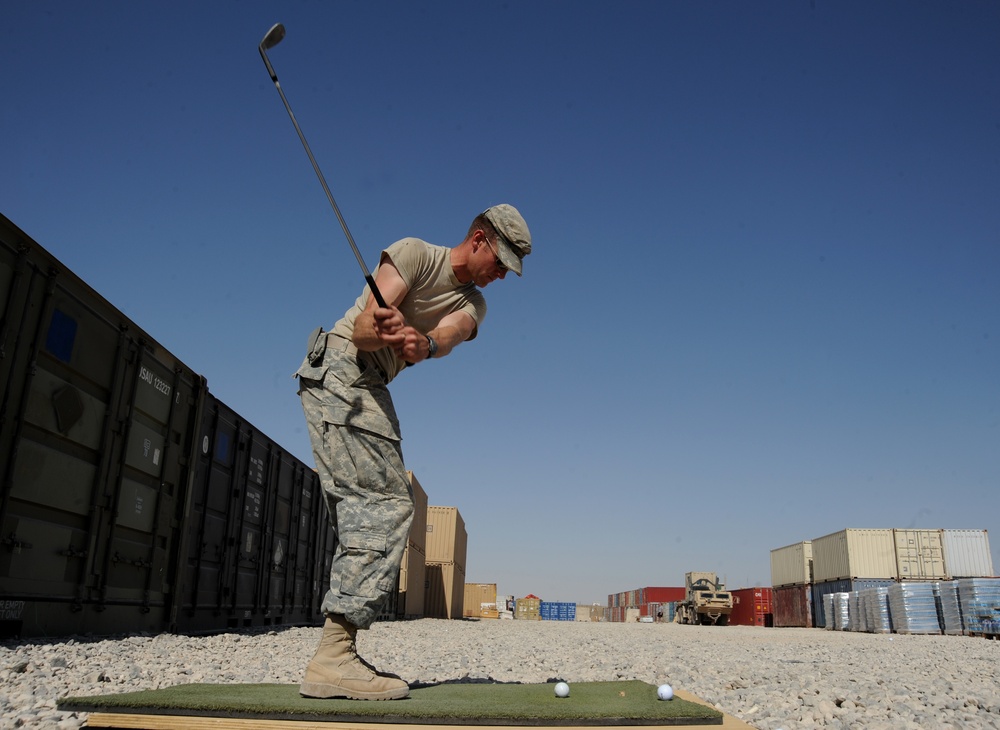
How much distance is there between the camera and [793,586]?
121 feet

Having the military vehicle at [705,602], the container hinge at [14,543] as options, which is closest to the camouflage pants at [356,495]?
the container hinge at [14,543]

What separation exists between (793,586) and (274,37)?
39.7 m

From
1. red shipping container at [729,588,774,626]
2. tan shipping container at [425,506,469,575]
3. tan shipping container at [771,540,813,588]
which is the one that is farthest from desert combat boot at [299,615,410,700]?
red shipping container at [729,588,774,626]

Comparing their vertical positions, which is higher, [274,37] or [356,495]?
[274,37]

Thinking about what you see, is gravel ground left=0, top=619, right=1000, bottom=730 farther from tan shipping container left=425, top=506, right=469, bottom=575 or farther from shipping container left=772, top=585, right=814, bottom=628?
shipping container left=772, top=585, right=814, bottom=628

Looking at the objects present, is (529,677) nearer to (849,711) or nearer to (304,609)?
(849,711)

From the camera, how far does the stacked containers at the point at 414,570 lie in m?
20.7

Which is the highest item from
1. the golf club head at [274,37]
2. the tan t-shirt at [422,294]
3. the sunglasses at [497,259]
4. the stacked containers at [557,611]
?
the golf club head at [274,37]

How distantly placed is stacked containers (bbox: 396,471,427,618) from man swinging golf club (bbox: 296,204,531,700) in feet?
52.7

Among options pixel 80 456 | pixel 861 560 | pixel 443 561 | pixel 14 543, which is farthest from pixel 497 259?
pixel 861 560

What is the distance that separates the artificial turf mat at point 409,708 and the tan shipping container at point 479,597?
45.3 m

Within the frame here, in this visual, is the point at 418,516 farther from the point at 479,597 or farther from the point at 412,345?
the point at 479,597

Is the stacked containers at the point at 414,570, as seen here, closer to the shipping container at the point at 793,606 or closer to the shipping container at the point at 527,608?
the shipping container at the point at 793,606

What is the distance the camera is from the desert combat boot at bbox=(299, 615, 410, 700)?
8.86ft
